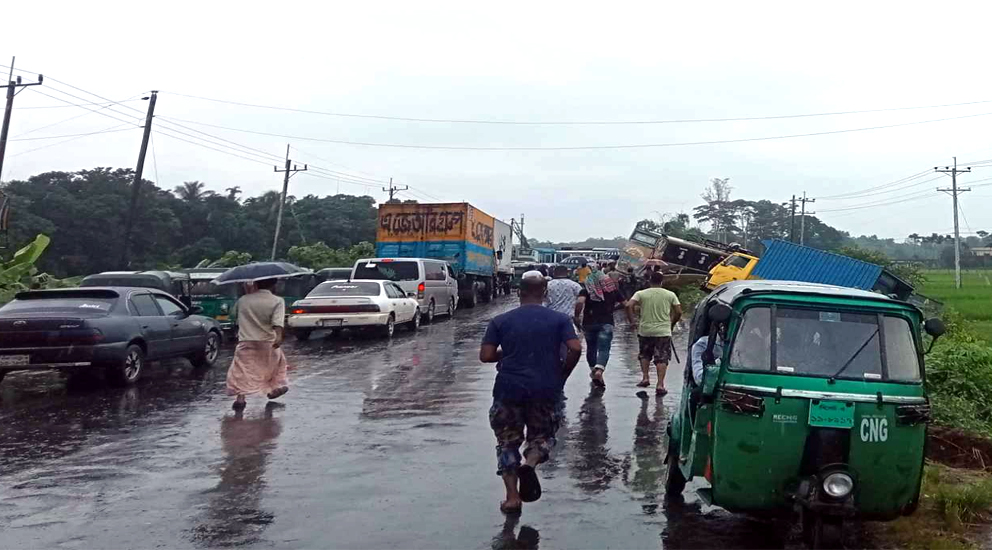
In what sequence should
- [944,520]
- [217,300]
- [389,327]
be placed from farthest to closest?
[389,327], [217,300], [944,520]

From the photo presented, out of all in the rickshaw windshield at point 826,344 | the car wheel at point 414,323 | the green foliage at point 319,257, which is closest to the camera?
the rickshaw windshield at point 826,344

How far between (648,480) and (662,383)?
15.5 feet

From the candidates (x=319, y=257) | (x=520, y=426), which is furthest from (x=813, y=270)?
(x=319, y=257)

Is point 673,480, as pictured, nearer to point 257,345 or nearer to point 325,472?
point 325,472

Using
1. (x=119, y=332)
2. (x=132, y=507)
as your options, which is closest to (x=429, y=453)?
(x=132, y=507)

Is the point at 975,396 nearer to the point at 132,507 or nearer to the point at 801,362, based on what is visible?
the point at 801,362

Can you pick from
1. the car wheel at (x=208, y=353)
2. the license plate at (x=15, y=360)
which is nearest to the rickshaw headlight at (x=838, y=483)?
the license plate at (x=15, y=360)

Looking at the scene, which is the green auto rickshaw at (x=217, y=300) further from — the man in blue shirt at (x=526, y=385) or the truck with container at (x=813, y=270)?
the man in blue shirt at (x=526, y=385)

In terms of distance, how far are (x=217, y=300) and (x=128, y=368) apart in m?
7.02

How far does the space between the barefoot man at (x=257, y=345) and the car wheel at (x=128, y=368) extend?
2.49 metres

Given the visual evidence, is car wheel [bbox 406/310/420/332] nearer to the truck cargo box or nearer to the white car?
the white car

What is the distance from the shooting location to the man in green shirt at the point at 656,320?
1227cm

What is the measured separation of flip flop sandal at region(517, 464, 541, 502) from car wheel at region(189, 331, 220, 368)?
10.2 m

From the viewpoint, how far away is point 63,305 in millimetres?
12852
